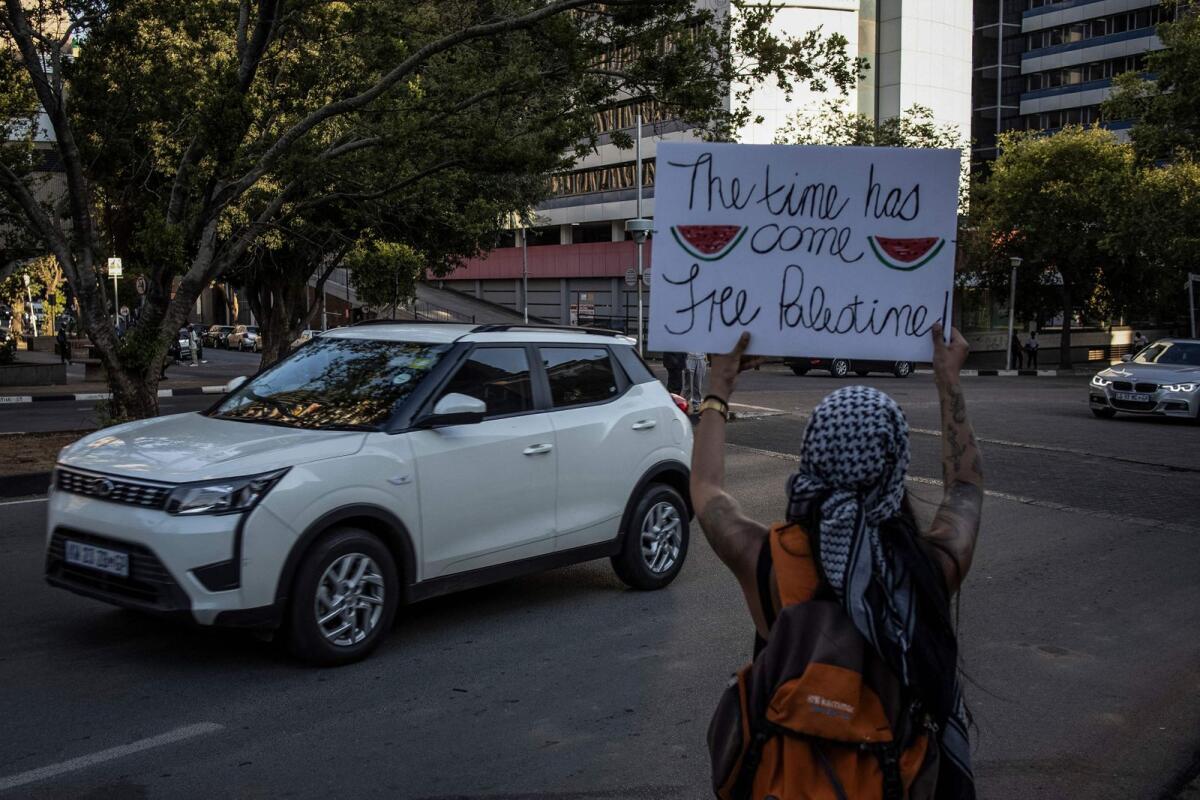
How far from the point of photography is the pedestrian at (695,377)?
20078 mm

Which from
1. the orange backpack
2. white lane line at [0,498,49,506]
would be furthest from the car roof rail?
white lane line at [0,498,49,506]

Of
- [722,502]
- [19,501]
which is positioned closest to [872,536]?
[722,502]

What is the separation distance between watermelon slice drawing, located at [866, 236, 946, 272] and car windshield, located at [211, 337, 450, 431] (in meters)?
3.86

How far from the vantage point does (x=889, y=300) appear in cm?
282

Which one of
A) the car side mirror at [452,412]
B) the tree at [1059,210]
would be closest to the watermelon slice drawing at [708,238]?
the car side mirror at [452,412]

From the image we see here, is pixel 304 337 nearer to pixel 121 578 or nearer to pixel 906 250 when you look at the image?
pixel 121 578

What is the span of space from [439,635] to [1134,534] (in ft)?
21.5

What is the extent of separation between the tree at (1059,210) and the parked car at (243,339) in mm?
A: 36823

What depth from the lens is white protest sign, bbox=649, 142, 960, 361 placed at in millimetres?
2799

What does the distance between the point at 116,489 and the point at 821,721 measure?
4.51 meters

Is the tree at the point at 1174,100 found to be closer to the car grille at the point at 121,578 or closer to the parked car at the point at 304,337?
the parked car at the point at 304,337

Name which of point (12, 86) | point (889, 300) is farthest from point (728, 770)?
point (12, 86)

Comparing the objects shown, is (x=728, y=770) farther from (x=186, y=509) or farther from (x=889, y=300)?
(x=186, y=509)

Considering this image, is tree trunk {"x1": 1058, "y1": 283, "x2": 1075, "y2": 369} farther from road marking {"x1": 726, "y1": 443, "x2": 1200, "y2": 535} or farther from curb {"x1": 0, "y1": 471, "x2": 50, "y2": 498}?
curb {"x1": 0, "y1": 471, "x2": 50, "y2": 498}
